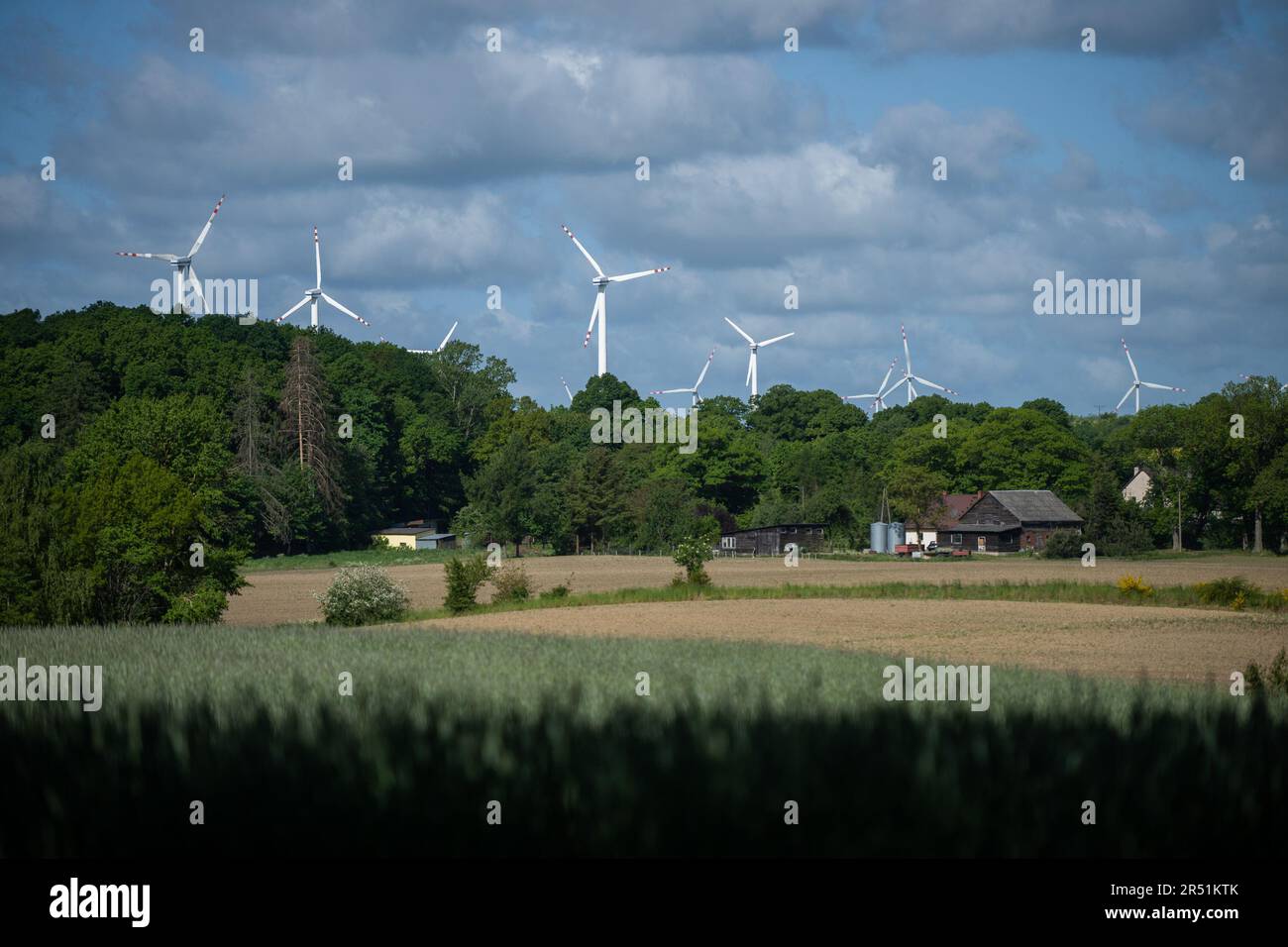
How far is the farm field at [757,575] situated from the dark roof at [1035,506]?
18.8 meters

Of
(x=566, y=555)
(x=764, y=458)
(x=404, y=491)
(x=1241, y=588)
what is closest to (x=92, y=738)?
(x=1241, y=588)

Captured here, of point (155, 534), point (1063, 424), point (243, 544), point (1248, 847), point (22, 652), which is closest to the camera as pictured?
point (1248, 847)

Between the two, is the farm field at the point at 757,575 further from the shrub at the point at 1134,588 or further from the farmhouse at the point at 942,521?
the farmhouse at the point at 942,521

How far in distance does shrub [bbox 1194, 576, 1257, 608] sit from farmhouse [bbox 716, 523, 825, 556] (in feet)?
261

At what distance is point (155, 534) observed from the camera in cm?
5747

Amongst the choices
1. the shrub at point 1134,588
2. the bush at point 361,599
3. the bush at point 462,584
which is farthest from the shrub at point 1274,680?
the bush at point 462,584

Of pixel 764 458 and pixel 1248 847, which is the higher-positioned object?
pixel 764 458

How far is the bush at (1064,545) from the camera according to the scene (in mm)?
127562

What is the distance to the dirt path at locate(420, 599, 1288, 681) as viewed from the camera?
42.5 metres

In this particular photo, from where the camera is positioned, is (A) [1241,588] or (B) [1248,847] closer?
(B) [1248,847]

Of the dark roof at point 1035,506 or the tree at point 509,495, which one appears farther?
the dark roof at point 1035,506

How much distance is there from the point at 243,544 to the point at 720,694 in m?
43.6

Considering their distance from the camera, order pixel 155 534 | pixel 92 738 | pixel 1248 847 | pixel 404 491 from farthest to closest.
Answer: pixel 404 491 → pixel 155 534 → pixel 92 738 → pixel 1248 847
